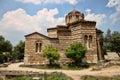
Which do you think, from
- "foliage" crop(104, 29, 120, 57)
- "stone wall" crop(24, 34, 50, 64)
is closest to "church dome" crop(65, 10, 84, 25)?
"foliage" crop(104, 29, 120, 57)

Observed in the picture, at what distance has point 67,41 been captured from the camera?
37531 mm

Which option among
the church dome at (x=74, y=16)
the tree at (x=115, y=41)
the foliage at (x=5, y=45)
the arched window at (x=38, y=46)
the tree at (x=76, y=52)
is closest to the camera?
the tree at (x=76, y=52)

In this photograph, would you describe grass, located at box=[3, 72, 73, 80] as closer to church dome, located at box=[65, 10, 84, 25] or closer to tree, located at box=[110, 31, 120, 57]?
church dome, located at box=[65, 10, 84, 25]

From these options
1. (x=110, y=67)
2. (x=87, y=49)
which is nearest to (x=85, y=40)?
(x=87, y=49)

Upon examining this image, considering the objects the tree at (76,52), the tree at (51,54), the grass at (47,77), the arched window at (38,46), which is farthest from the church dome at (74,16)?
the grass at (47,77)

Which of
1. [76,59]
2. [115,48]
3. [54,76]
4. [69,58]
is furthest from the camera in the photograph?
[115,48]

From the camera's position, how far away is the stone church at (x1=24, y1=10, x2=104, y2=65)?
35256 mm

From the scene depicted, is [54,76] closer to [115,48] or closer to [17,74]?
[17,74]

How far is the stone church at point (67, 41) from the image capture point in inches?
1388

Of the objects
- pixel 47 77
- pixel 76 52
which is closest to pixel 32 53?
pixel 76 52

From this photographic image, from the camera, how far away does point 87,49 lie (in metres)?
35.0

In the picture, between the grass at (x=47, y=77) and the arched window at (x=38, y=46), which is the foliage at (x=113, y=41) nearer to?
the arched window at (x=38, y=46)

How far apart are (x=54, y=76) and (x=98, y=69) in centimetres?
933

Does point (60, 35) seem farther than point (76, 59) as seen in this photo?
Yes
